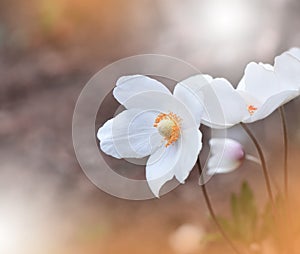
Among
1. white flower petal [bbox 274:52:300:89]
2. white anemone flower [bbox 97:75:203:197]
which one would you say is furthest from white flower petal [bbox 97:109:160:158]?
white flower petal [bbox 274:52:300:89]

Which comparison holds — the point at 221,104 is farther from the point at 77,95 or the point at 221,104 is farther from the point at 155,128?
the point at 77,95

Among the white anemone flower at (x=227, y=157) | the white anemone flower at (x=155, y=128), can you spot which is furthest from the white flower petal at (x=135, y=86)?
the white anemone flower at (x=227, y=157)

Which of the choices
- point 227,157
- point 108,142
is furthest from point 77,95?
point 108,142

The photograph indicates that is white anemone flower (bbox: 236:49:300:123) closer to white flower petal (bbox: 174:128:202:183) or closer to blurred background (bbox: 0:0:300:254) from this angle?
white flower petal (bbox: 174:128:202:183)

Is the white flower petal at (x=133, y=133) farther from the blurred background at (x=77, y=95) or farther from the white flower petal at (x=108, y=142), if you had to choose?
the blurred background at (x=77, y=95)

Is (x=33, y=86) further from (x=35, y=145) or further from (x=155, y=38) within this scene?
(x=155, y=38)

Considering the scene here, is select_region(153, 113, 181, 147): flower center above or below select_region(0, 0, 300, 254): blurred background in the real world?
above

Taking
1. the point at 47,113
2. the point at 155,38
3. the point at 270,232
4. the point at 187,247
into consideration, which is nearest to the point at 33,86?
the point at 47,113
